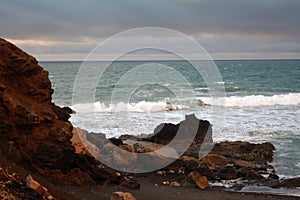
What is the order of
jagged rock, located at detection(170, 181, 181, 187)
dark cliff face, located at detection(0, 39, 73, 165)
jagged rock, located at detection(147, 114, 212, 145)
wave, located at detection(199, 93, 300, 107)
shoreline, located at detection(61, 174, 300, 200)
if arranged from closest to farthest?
dark cliff face, located at detection(0, 39, 73, 165), shoreline, located at detection(61, 174, 300, 200), jagged rock, located at detection(170, 181, 181, 187), jagged rock, located at detection(147, 114, 212, 145), wave, located at detection(199, 93, 300, 107)

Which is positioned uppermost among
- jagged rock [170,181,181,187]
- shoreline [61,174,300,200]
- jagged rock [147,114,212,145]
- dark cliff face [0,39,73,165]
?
dark cliff face [0,39,73,165]

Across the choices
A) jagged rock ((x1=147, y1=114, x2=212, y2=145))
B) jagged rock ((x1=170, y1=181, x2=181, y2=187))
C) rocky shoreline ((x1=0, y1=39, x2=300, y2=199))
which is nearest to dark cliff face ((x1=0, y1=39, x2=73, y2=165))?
rocky shoreline ((x1=0, y1=39, x2=300, y2=199))

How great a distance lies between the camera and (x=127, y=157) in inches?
552

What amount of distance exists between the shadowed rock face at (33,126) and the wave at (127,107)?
2348 cm

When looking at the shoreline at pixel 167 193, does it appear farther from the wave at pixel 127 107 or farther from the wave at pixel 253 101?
the wave at pixel 253 101

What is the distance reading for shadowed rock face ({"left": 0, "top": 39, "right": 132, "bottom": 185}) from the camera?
8930 millimetres

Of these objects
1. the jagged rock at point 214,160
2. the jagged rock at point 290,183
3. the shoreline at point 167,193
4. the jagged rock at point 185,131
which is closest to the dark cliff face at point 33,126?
the shoreline at point 167,193

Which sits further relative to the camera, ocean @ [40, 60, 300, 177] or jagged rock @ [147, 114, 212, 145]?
ocean @ [40, 60, 300, 177]

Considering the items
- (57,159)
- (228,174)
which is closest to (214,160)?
(228,174)

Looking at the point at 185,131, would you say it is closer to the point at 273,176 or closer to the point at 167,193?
the point at 273,176

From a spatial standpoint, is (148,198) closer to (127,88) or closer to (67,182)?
(67,182)

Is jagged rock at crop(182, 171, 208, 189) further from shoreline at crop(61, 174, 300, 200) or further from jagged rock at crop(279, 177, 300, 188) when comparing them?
jagged rock at crop(279, 177, 300, 188)

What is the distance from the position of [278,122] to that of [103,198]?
19.2 meters

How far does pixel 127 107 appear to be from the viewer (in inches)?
1384
